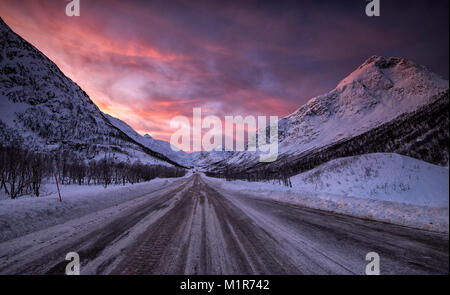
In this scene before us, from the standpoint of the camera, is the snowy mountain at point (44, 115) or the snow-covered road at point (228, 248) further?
the snowy mountain at point (44, 115)

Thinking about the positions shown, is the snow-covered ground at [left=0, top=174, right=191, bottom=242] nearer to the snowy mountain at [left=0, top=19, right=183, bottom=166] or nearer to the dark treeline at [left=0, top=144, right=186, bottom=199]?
the dark treeline at [left=0, top=144, right=186, bottom=199]

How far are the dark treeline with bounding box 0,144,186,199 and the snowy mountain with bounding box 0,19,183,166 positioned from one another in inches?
3267

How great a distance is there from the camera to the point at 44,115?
153625mm

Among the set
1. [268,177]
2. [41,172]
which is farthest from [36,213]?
[268,177]

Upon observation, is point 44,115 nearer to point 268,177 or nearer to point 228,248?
point 268,177

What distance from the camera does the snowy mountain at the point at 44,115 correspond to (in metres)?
133

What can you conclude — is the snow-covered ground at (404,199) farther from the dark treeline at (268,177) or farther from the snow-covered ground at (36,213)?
the dark treeline at (268,177)

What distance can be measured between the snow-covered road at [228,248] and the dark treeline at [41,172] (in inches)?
698

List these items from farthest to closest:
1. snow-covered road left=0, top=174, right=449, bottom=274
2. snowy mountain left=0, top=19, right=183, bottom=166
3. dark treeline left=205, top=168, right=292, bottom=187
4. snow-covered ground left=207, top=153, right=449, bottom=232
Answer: snowy mountain left=0, top=19, right=183, bottom=166, dark treeline left=205, top=168, right=292, bottom=187, snow-covered road left=0, top=174, right=449, bottom=274, snow-covered ground left=207, top=153, right=449, bottom=232

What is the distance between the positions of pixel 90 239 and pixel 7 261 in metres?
1.28

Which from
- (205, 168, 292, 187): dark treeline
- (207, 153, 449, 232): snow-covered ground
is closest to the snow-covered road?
(207, 153, 449, 232): snow-covered ground

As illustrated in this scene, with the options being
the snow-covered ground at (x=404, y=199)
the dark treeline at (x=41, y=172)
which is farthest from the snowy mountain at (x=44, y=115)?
the snow-covered ground at (x=404, y=199)

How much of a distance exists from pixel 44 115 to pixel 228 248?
22864 centimetres

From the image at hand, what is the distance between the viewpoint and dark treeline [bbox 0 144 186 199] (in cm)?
1667
